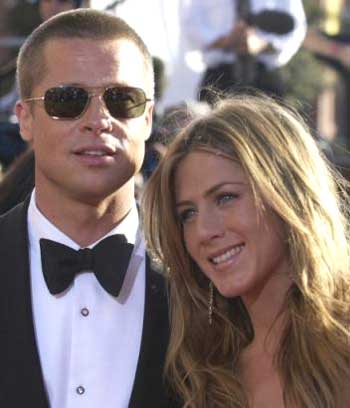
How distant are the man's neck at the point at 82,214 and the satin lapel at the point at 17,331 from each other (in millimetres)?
109

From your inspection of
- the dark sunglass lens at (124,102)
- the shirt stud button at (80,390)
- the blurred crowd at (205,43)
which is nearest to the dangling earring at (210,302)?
the shirt stud button at (80,390)

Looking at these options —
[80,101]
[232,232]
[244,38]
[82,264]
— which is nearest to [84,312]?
[82,264]

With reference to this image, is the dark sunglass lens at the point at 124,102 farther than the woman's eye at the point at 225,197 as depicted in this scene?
Yes

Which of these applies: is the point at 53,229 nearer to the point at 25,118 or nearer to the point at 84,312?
the point at 84,312

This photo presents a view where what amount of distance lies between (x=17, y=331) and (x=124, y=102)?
0.83 m

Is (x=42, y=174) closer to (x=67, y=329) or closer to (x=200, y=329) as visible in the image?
(x=67, y=329)

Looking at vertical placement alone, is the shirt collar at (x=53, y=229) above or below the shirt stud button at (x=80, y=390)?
above

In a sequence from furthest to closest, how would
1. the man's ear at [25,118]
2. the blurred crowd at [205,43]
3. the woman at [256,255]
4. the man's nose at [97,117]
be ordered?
the blurred crowd at [205,43] → the man's ear at [25,118] → the man's nose at [97,117] → the woman at [256,255]

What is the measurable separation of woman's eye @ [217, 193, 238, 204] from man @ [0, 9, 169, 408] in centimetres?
38

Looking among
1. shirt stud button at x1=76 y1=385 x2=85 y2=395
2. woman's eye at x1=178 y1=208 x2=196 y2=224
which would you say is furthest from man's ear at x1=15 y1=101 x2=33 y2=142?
shirt stud button at x1=76 y1=385 x2=85 y2=395

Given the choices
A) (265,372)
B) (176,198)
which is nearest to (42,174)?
(176,198)

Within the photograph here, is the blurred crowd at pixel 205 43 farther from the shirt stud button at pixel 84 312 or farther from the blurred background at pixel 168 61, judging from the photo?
the shirt stud button at pixel 84 312

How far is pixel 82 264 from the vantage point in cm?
323

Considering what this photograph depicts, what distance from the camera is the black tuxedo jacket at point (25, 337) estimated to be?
3.04 metres
